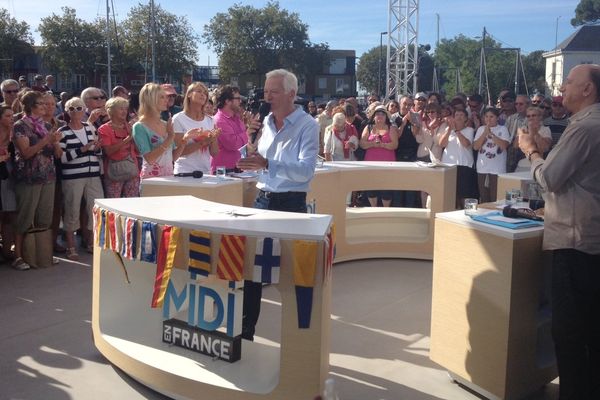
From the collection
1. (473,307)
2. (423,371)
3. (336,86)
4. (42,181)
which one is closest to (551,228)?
(473,307)

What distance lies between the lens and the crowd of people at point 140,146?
5.47 metres

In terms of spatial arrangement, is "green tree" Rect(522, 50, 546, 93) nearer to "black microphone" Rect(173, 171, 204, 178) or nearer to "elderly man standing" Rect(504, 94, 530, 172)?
"elderly man standing" Rect(504, 94, 530, 172)

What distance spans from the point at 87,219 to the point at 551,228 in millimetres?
5169

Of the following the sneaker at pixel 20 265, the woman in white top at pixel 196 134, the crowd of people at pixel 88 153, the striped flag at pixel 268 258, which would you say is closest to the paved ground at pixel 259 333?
the sneaker at pixel 20 265

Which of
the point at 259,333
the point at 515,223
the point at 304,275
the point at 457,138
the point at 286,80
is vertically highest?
the point at 286,80

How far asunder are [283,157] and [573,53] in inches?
2854

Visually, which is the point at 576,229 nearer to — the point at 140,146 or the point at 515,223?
the point at 515,223

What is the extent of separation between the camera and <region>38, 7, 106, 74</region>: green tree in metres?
44.2

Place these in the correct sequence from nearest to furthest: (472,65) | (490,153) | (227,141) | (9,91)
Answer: (227,141) < (490,153) < (9,91) < (472,65)

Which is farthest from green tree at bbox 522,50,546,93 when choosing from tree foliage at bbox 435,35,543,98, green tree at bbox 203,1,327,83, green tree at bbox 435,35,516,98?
green tree at bbox 203,1,327,83

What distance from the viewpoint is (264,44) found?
5647cm

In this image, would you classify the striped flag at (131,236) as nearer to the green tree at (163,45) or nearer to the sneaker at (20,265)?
the sneaker at (20,265)

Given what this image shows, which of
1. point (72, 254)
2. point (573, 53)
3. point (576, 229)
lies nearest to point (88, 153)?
point (72, 254)

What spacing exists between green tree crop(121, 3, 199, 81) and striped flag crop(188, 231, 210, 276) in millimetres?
42908
